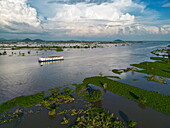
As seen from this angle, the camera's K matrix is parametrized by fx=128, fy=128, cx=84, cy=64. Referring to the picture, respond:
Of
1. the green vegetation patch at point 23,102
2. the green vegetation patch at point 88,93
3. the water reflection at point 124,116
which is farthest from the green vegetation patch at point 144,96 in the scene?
the green vegetation patch at point 23,102

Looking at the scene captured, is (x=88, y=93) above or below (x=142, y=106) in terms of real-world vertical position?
above

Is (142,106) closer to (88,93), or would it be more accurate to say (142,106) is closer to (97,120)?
(97,120)

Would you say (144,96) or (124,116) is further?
(144,96)

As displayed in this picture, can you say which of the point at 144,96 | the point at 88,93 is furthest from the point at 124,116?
the point at 88,93

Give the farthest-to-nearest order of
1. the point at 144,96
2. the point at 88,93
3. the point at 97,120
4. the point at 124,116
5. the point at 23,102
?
the point at 88,93 < the point at 144,96 < the point at 23,102 < the point at 124,116 < the point at 97,120

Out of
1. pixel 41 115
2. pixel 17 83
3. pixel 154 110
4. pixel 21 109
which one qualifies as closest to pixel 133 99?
pixel 154 110

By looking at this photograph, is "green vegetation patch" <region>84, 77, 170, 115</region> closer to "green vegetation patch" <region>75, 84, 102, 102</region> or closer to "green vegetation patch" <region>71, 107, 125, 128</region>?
"green vegetation patch" <region>75, 84, 102, 102</region>

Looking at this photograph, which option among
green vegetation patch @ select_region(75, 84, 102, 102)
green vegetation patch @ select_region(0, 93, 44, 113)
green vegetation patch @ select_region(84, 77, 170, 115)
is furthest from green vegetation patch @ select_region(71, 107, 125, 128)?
green vegetation patch @ select_region(0, 93, 44, 113)

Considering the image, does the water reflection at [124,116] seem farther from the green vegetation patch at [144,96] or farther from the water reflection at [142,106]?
the green vegetation patch at [144,96]

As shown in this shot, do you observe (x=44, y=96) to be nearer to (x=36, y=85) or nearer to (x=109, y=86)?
(x=36, y=85)
